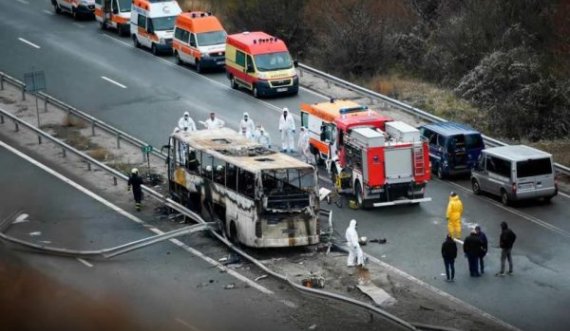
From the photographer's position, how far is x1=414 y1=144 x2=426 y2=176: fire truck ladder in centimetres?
2989

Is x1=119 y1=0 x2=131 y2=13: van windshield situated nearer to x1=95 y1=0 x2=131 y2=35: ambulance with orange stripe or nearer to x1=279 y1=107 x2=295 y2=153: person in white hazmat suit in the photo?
x1=95 y1=0 x2=131 y2=35: ambulance with orange stripe

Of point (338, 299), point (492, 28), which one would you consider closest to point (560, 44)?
point (492, 28)

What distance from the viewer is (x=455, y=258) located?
998 inches

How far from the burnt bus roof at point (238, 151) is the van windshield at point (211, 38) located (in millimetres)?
14103

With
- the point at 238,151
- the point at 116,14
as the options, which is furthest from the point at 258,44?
the point at 238,151

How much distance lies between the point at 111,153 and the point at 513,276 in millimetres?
14319

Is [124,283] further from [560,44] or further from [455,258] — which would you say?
[560,44]

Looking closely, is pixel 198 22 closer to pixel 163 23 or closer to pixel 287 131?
pixel 163 23

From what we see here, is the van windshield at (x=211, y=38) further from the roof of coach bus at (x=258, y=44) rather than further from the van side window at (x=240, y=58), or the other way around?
the van side window at (x=240, y=58)

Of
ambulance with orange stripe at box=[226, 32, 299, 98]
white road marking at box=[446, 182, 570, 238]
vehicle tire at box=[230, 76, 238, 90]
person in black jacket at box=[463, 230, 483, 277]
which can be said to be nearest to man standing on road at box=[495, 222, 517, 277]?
person in black jacket at box=[463, 230, 483, 277]

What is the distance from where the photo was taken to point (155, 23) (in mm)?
46562

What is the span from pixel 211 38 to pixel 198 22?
0.77m

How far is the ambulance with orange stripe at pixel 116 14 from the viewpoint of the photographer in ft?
162

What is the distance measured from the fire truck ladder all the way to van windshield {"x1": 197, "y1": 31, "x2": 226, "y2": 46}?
15685mm
